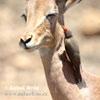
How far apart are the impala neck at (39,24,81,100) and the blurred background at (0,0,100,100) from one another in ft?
12.6

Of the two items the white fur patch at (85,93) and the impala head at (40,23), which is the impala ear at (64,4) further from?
the white fur patch at (85,93)

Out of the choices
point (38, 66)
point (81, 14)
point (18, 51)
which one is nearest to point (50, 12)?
point (38, 66)

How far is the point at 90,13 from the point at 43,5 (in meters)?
7.25

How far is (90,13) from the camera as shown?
1015cm

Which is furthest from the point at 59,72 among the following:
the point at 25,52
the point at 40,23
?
the point at 25,52

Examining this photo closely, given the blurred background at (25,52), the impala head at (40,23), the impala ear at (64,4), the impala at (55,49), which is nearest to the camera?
the impala head at (40,23)

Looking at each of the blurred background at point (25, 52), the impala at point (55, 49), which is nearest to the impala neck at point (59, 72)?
the impala at point (55, 49)

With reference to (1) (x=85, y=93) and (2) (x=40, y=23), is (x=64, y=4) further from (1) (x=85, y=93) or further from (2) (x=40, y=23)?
(1) (x=85, y=93)

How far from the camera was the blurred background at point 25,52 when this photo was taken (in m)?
8.04

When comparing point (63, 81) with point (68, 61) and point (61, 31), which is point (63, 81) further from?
point (61, 31)

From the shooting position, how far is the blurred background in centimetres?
804

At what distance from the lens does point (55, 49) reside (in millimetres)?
3123

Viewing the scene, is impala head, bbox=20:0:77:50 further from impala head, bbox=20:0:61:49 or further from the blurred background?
the blurred background

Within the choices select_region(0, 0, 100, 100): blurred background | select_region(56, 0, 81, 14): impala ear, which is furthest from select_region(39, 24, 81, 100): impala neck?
select_region(0, 0, 100, 100): blurred background
